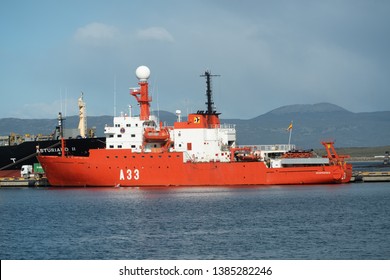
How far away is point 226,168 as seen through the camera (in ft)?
169

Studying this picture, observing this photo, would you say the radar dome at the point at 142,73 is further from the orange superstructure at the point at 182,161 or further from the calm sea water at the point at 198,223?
the calm sea water at the point at 198,223

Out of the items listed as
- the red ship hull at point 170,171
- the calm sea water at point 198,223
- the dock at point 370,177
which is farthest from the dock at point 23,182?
the dock at point 370,177

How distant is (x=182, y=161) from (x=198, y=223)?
17.5m

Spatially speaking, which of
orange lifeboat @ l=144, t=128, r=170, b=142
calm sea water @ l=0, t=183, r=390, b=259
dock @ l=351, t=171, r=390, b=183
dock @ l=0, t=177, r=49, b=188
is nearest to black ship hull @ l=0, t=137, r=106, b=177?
dock @ l=0, t=177, r=49, b=188

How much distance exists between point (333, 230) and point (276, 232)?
7.84ft

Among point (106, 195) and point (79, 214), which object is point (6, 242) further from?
point (106, 195)

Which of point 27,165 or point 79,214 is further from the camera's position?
point 27,165

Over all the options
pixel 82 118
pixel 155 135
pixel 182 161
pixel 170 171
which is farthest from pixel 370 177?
pixel 82 118

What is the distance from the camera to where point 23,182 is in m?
59.2

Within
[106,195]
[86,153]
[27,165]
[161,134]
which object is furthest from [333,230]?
[27,165]

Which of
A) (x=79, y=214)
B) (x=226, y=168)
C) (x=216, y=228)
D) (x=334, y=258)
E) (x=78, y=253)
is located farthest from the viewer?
(x=226, y=168)

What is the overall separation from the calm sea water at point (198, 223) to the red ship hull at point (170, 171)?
1.70 m

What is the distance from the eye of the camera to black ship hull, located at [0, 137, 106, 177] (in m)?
58.8

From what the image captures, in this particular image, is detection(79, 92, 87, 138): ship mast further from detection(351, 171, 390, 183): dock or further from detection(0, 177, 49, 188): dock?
detection(351, 171, 390, 183): dock
